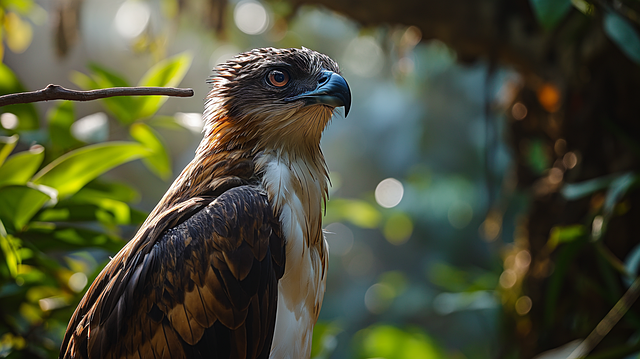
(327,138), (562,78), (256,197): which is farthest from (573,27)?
(327,138)

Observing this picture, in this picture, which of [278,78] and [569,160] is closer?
[278,78]

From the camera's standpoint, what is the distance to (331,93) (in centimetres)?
140

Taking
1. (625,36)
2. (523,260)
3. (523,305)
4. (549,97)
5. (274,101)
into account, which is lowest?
(523,305)

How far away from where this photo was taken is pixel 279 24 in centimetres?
348

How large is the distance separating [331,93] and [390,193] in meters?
9.76

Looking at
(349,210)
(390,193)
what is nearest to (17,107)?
(349,210)

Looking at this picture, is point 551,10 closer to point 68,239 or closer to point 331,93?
point 331,93

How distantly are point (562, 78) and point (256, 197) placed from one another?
2.67 metres

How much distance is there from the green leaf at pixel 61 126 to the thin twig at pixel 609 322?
2561mm

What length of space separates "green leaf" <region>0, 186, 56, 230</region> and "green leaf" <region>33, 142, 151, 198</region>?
0.13m

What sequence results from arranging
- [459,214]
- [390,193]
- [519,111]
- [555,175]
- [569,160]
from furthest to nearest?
[459,214], [390,193], [519,111], [555,175], [569,160]

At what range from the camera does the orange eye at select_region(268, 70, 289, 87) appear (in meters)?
1.48

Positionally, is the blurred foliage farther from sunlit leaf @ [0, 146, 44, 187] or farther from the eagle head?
the eagle head

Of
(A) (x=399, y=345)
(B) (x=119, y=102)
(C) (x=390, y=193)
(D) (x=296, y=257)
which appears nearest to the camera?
(D) (x=296, y=257)
